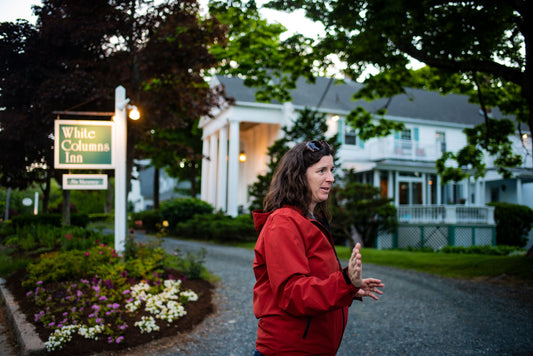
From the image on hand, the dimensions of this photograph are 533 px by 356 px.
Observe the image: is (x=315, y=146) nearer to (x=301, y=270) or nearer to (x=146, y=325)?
(x=301, y=270)

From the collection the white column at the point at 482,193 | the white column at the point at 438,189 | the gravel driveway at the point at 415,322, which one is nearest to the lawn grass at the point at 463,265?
the gravel driveway at the point at 415,322

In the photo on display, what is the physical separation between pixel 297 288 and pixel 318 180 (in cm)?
62

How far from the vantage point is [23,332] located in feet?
16.4

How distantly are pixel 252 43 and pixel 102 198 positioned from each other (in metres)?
29.4

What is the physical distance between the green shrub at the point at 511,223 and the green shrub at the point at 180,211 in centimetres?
1412

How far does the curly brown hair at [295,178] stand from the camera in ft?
7.44

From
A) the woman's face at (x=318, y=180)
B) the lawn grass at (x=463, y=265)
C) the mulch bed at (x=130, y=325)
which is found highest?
the woman's face at (x=318, y=180)

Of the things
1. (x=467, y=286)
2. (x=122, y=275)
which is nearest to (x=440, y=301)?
(x=467, y=286)

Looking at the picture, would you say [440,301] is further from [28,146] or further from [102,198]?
[102,198]

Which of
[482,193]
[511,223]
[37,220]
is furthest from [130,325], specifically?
[482,193]

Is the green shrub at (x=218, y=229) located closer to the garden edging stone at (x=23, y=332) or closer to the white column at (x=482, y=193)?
the garden edging stone at (x=23, y=332)

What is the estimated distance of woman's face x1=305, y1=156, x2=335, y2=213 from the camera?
7.58ft

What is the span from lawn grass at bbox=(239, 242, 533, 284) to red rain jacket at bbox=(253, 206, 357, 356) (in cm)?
899

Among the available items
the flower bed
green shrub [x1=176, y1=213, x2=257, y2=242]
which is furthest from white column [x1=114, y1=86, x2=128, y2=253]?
green shrub [x1=176, y1=213, x2=257, y2=242]
